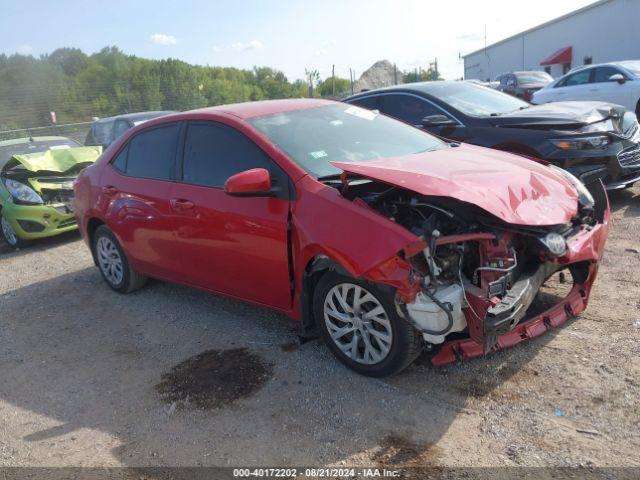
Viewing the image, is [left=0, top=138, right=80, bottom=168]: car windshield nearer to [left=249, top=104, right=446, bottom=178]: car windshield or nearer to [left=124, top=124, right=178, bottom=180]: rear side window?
[left=124, top=124, right=178, bottom=180]: rear side window

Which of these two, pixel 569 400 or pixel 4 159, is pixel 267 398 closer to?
pixel 569 400

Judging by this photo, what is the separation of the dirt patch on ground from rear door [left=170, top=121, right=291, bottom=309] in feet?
1.47

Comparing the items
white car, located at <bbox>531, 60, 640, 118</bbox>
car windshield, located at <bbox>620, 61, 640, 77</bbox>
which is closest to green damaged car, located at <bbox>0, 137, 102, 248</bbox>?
white car, located at <bbox>531, 60, 640, 118</bbox>

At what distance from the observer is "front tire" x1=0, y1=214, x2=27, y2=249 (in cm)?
807

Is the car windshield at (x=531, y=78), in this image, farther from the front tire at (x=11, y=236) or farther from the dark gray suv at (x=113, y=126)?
the front tire at (x=11, y=236)

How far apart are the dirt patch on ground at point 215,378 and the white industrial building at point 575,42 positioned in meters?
31.1

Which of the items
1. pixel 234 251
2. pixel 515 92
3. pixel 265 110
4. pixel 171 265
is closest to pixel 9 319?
pixel 171 265

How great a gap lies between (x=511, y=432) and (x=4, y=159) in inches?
352

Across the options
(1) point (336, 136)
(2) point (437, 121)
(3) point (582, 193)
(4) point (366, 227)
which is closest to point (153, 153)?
(1) point (336, 136)

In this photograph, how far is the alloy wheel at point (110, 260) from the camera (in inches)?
215

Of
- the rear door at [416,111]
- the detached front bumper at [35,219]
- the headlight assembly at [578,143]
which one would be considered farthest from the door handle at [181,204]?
the detached front bumper at [35,219]

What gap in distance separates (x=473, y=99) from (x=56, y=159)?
6.07 m

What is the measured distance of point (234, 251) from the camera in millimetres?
3969

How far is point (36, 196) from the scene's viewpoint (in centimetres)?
785
